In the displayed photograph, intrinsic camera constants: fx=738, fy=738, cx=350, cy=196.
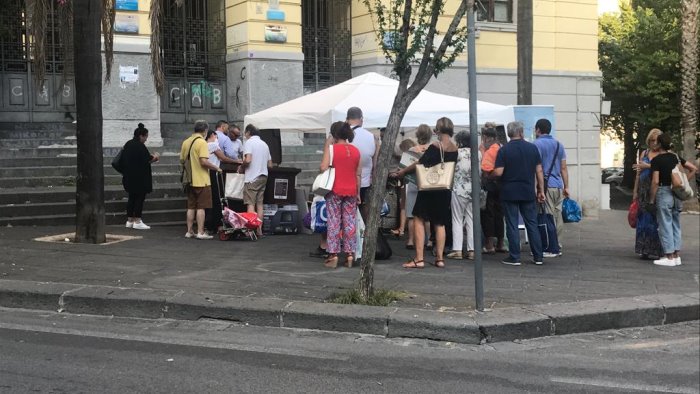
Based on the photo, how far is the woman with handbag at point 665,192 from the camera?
31.2ft

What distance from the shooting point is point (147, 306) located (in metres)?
7.08

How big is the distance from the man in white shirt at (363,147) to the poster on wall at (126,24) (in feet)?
26.9

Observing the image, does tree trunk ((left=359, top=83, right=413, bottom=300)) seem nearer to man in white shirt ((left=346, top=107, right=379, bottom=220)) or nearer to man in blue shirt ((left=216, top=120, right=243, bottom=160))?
man in white shirt ((left=346, top=107, right=379, bottom=220))

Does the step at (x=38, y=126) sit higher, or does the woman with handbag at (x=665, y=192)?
the step at (x=38, y=126)

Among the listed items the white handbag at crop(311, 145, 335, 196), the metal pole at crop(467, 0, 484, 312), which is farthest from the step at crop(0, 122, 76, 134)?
the metal pole at crop(467, 0, 484, 312)

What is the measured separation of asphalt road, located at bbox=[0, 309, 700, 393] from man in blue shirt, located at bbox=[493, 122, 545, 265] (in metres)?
2.74

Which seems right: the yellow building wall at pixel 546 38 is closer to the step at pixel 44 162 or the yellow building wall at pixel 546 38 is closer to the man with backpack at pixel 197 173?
the step at pixel 44 162

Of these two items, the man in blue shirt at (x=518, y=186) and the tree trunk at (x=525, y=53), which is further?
the tree trunk at (x=525, y=53)

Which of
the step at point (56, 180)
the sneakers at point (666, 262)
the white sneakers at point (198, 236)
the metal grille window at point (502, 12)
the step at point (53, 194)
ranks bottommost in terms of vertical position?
the sneakers at point (666, 262)

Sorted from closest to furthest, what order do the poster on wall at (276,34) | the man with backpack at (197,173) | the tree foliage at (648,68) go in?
the man with backpack at (197,173) → the poster on wall at (276,34) → the tree foliage at (648,68)

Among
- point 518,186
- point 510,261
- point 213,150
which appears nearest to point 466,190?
point 518,186

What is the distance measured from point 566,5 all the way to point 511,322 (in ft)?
52.8

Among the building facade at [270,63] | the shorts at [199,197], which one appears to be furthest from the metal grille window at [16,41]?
the shorts at [199,197]

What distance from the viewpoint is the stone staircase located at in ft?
41.5
